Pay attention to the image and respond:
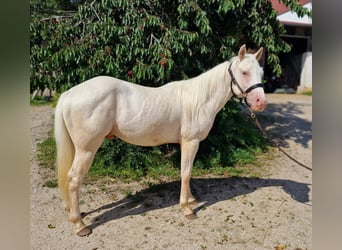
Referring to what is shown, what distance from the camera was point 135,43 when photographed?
3.37m

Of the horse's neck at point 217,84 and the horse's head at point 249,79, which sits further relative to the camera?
the horse's neck at point 217,84

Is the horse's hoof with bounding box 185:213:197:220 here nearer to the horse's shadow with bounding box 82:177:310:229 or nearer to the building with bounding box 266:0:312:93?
the horse's shadow with bounding box 82:177:310:229

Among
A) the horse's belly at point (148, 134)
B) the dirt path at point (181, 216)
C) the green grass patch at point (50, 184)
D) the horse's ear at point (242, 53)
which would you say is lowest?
the dirt path at point (181, 216)

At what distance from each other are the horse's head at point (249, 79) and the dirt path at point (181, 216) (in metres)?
1.17

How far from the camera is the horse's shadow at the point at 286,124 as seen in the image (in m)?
5.83

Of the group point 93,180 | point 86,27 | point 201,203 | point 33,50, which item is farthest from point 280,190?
point 33,50

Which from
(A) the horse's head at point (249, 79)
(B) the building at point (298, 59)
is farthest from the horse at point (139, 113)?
(B) the building at point (298, 59)

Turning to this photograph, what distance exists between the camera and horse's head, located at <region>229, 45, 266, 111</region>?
2.59 meters

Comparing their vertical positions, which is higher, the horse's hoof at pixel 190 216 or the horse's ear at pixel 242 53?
the horse's ear at pixel 242 53

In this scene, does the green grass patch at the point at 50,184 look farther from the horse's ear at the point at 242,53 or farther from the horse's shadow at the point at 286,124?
the horse's shadow at the point at 286,124

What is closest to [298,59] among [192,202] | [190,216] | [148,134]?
[192,202]
